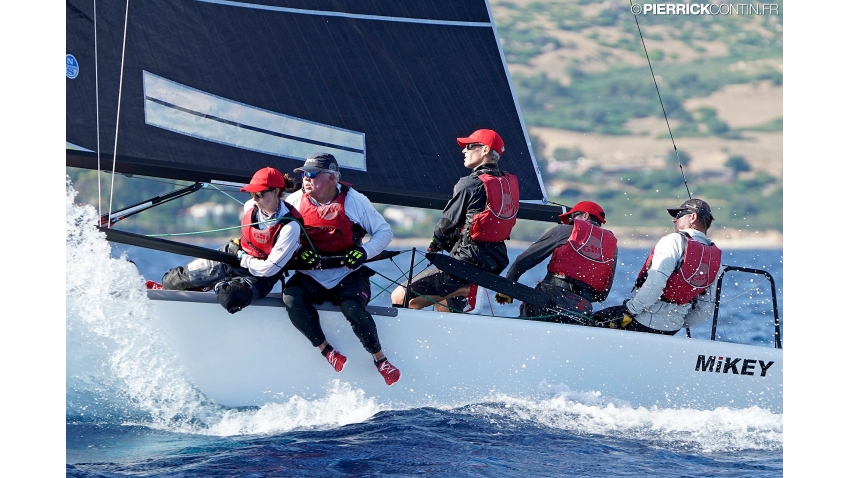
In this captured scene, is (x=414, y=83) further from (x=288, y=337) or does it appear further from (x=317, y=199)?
(x=288, y=337)

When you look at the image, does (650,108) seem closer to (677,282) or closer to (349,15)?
(349,15)

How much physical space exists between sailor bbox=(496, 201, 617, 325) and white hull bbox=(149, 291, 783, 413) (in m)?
0.17

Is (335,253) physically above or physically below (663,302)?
above

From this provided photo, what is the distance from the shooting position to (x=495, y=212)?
14.6 feet

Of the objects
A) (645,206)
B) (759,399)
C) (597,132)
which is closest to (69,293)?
(759,399)

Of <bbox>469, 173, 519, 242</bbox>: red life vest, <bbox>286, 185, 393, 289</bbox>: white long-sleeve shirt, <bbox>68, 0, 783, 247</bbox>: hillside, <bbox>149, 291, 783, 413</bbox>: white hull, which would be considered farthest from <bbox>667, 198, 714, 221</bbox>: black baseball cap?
<bbox>68, 0, 783, 247</bbox>: hillside

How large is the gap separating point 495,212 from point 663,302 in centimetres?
89

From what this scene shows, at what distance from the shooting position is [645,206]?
40.3 meters

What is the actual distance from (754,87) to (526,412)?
140 ft

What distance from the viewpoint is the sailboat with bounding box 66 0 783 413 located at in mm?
4312

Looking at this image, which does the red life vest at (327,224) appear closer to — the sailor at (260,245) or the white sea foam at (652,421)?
the sailor at (260,245)

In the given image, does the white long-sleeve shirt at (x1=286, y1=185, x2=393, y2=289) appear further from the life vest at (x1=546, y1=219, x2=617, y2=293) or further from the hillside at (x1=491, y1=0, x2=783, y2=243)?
the hillside at (x1=491, y1=0, x2=783, y2=243)

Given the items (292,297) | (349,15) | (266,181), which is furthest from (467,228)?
(349,15)

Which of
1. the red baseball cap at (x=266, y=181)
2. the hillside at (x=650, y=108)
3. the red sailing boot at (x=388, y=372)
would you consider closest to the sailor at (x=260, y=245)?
the red baseball cap at (x=266, y=181)
